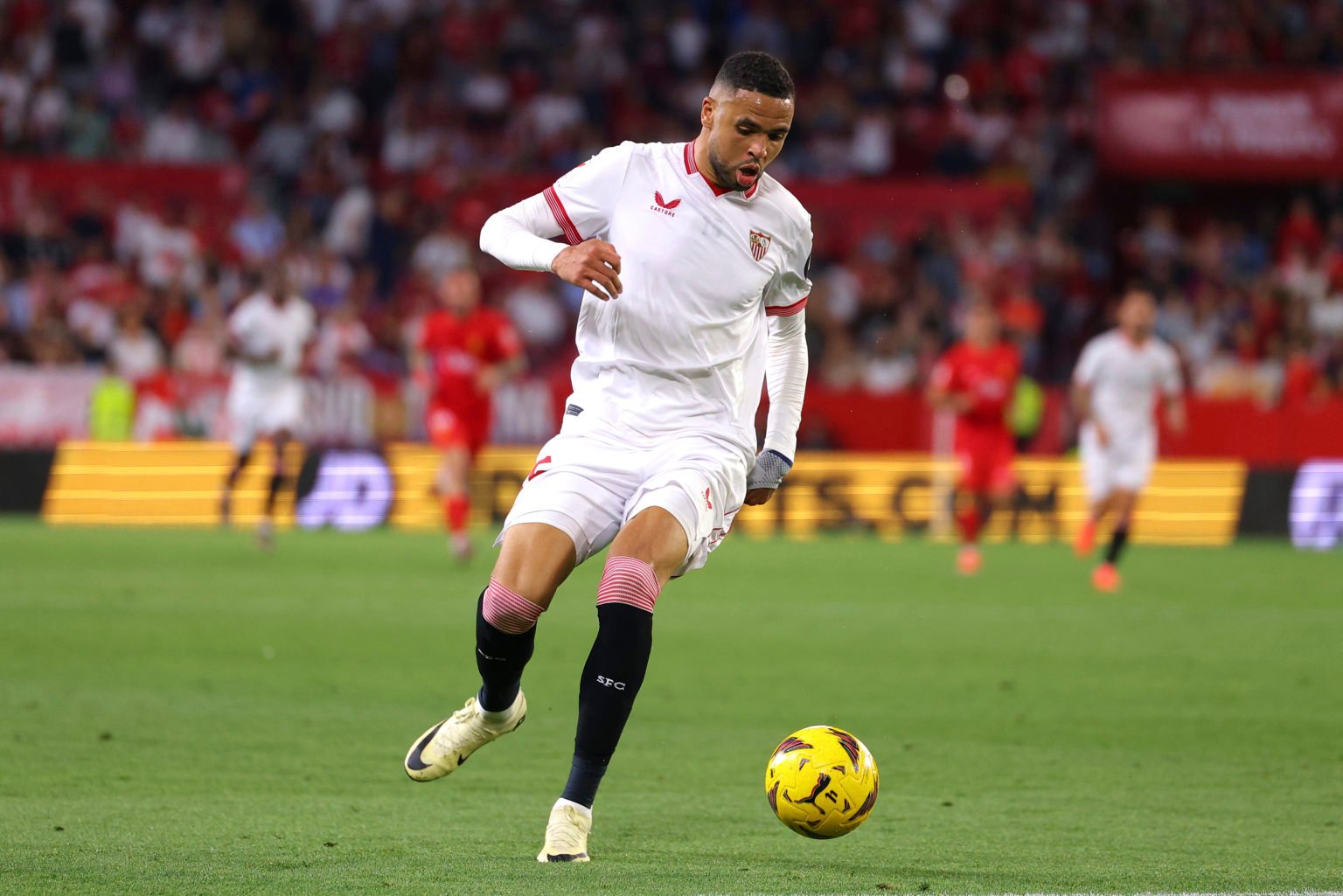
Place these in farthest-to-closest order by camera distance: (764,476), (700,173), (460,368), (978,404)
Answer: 1. (978,404)
2. (460,368)
3. (764,476)
4. (700,173)

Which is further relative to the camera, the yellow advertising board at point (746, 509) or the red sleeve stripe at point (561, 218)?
the yellow advertising board at point (746, 509)

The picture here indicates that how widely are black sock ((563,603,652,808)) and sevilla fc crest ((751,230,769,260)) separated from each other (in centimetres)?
123

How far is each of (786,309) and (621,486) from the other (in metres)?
0.92

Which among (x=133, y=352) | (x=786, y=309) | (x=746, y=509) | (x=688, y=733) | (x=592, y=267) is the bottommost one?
(x=746, y=509)

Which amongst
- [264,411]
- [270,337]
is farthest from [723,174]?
[264,411]

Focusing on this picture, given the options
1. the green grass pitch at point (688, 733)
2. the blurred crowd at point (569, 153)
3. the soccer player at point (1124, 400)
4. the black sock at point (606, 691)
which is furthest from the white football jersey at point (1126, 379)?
the black sock at point (606, 691)

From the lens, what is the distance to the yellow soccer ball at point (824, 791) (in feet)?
18.3

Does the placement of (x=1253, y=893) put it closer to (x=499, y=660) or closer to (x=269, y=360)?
(x=499, y=660)

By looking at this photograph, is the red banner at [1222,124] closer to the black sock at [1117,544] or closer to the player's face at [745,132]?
the black sock at [1117,544]

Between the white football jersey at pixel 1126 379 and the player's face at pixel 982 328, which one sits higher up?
the player's face at pixel 982 328

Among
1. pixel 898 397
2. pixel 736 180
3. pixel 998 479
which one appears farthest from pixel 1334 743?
pixel 898 397

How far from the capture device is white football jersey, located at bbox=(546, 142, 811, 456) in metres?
5.99

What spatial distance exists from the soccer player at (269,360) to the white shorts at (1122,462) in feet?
23.1

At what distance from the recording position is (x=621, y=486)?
5.90m
